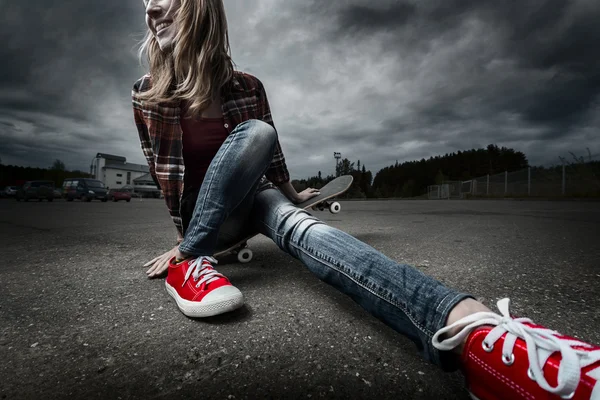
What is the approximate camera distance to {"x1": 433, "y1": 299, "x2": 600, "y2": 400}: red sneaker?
472 millimetres

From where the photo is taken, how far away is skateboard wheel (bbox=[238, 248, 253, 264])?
1.58 metres

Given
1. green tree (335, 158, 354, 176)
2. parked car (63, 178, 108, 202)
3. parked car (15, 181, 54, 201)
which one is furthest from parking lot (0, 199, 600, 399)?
green tree (335, 158, 354, 176)

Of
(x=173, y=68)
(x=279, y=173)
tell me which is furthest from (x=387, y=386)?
(x=173, y=68)

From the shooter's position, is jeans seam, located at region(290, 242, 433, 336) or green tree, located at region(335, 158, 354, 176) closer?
jeans seam, located at region(290, 242, 433, 336)

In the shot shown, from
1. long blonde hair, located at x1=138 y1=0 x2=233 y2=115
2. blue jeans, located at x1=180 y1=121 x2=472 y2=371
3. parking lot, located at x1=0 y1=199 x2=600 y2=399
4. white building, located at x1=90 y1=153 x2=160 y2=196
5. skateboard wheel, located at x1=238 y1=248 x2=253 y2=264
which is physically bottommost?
parking lot, located at x1=0 y1=199 x2=600 y2=399

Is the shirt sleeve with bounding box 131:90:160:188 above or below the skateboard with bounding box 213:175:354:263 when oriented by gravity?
above

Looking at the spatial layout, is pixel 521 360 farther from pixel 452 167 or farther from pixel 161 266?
pixel 452 167

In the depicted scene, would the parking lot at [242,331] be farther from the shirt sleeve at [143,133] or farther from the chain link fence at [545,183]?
the chain link fence at [545,183]

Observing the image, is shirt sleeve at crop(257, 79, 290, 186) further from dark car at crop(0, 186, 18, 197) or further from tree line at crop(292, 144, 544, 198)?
tree line at crop(292, 144, 544, 198)

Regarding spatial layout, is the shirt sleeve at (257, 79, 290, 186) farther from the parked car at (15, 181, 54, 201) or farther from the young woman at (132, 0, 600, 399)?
the parked car at (15, 181, 54, 201)

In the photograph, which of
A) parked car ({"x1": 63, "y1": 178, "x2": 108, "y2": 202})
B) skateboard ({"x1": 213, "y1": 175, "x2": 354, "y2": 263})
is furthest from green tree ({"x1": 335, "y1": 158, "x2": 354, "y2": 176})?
skateboard ({"x1": 213, "y1": 175, "x2": 354, "y2": 263})

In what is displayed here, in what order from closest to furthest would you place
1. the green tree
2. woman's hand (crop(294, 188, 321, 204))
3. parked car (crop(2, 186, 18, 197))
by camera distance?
woman's hand (crop(294, 188, 321, 204)), parked car (crop(2, 186, 18, 197)), the green tree

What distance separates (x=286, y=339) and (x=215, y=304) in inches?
9.5

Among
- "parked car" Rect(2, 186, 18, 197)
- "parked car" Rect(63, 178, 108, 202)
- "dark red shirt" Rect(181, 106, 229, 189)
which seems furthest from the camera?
"parked car" Rect(2, 186, 18, 197)
